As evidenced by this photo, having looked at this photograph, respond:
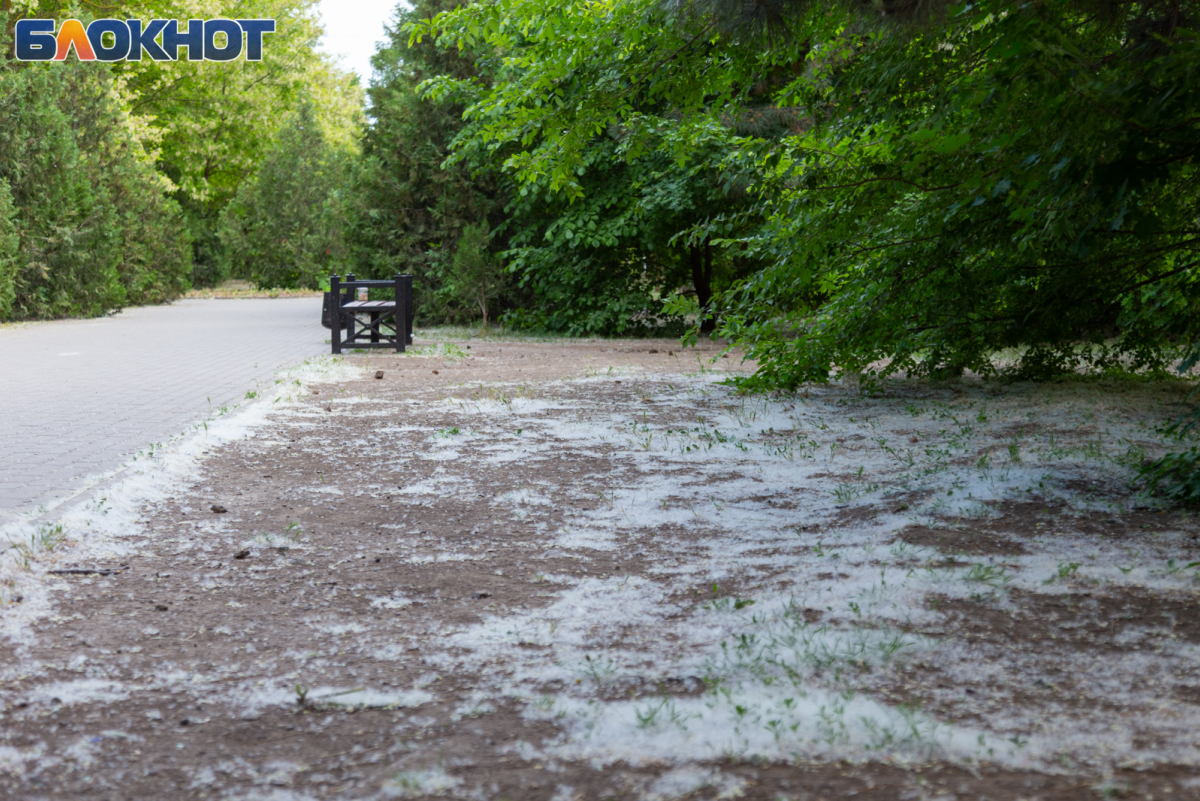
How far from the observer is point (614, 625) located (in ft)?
11.5

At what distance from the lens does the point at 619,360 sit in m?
13.0

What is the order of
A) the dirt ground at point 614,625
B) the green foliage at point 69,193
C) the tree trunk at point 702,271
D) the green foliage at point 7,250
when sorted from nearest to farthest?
the dirt ground at point 614,625 < the tree trunk at point 702,271 < the green foliage at point 7,250 < the green foliage at point 69,193

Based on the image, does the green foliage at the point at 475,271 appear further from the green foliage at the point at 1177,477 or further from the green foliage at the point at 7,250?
the green foliage at the point at 1177,477

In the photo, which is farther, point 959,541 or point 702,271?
point 702,271

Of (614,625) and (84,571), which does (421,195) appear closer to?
(84,571)

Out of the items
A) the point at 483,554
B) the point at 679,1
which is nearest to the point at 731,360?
the point at 679,1

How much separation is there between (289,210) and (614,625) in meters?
36.3

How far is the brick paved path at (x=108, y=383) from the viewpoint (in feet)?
19.8

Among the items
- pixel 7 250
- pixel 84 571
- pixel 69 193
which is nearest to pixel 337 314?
pixel 7 250

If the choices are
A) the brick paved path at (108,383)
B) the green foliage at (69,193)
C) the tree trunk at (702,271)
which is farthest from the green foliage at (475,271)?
the green foliage at (69,193)

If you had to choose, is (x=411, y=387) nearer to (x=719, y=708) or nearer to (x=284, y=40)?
(x=719, y=708)

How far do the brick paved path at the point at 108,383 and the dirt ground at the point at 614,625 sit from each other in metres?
0.62

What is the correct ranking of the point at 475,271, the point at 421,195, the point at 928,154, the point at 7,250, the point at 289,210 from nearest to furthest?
the point at 928,154 < the point at 475,271 < the point at 421,195 < the point at 7,250 < the point at 289,210

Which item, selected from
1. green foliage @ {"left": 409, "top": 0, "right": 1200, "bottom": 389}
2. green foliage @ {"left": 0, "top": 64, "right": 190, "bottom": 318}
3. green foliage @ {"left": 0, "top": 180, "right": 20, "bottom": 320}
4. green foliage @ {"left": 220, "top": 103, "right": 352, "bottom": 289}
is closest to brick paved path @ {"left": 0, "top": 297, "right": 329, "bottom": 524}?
green foliage @ {"left": 0, "top": 180, "right": 20, "bottom": 320}
